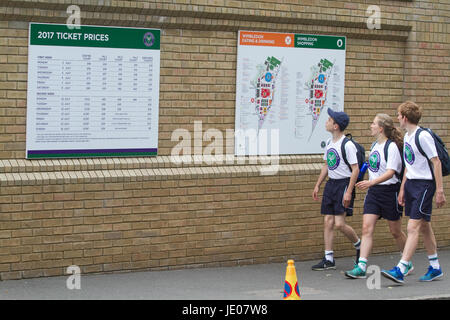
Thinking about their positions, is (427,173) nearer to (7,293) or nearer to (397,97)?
(397,97)

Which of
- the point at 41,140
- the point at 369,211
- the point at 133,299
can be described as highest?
the point at 41,140

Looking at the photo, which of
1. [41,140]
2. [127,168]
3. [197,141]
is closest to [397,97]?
[197,141]

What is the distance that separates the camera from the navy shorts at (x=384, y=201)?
32.3 ft

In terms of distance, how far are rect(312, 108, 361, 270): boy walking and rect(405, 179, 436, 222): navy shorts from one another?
0.72 meters

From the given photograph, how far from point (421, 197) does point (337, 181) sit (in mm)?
1093

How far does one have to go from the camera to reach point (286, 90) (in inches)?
437

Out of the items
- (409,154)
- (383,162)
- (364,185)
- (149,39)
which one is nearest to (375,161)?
(383,162)

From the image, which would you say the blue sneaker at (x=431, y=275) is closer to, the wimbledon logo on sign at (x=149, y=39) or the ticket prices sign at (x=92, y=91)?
the ticket prices sign at (x=92, y=91)

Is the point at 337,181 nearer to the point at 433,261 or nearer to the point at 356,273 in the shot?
the point at 356,273

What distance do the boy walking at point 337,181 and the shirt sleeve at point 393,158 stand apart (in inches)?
16.6

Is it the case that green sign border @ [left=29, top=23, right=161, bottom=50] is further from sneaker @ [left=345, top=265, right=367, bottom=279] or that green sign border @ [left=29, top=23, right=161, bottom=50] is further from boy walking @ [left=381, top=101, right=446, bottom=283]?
sneaker @ [left=345, top=265, right=367, bottom=279]

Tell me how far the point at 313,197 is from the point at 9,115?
11.8ft

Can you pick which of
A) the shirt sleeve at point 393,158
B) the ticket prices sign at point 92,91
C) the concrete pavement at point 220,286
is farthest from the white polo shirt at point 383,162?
the ticket prices sign at point 92,91

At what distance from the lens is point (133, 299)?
28.2 ft
